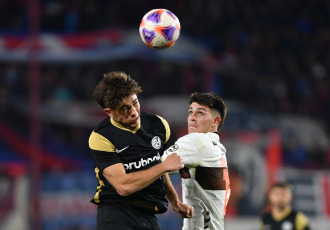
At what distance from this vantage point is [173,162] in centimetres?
420

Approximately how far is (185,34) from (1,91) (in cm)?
554

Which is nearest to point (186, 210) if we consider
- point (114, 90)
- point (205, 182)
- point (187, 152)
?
point (205, 182)

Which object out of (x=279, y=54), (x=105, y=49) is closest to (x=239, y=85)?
(x=279, y=54)

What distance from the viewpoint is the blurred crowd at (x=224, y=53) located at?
17.2 meters

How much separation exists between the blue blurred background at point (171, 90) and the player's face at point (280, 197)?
5.53m

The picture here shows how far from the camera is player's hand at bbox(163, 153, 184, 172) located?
4172mm

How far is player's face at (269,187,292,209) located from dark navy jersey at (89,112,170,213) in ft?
11.2

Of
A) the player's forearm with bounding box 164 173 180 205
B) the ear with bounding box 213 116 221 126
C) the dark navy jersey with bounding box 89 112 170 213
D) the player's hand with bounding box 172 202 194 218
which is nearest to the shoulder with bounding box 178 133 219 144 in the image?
the ear with bounding box 213 116 221 126

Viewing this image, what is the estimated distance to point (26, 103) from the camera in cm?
1684

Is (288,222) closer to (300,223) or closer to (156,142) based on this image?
(300,223)

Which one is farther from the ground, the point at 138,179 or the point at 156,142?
the point at 156,142

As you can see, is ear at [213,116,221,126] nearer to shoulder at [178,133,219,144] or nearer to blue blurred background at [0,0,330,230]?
shoulder at [178,133,219,144]

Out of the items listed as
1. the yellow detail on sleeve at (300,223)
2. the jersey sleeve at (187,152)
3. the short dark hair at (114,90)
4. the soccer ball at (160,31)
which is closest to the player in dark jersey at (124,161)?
the short dark hair at (114,90)

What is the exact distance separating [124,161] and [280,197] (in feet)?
12.4
